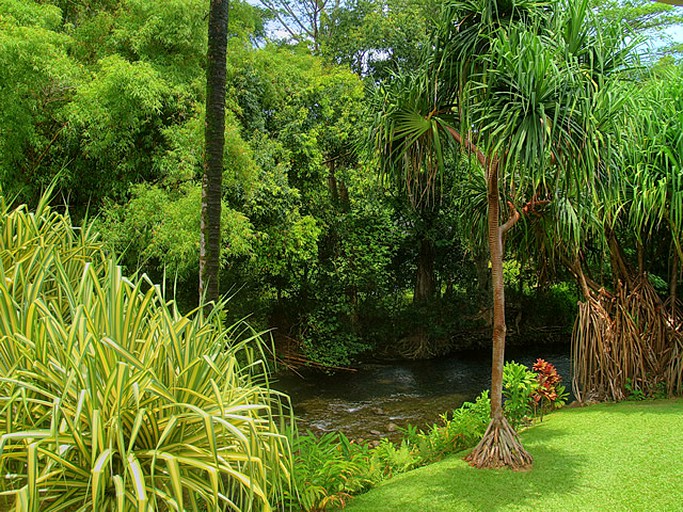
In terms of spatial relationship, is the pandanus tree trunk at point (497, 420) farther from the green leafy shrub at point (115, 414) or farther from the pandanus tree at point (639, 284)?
the green leafy shrub at point (115, 414)

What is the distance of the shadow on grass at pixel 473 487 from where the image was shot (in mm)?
3422

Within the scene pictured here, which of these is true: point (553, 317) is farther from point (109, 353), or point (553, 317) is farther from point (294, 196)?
point (109, 353)

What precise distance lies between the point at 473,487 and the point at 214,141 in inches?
117

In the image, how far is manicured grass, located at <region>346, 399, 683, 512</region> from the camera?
11.1 ft

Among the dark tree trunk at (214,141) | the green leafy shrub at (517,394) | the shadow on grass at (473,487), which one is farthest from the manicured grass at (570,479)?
the dark tree trunk at (214,141)

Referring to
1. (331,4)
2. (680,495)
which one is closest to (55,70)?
(680,495)

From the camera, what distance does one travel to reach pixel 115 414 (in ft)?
6.25

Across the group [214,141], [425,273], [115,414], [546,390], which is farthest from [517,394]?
[425,273]

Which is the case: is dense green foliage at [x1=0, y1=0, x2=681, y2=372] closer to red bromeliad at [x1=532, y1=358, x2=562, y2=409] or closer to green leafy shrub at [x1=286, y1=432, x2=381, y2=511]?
red bromeliad at [x1=532, y1=358, x2=562, y2=409]

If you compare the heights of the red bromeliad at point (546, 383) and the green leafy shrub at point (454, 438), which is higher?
the red bromeliad at point (546, 383)

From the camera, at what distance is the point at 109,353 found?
205cm

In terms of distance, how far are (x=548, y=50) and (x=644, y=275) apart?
4013 mm

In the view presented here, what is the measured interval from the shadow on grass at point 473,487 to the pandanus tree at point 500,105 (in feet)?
0.56

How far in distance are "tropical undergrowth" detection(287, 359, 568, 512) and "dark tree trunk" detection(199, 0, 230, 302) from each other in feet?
4.42
